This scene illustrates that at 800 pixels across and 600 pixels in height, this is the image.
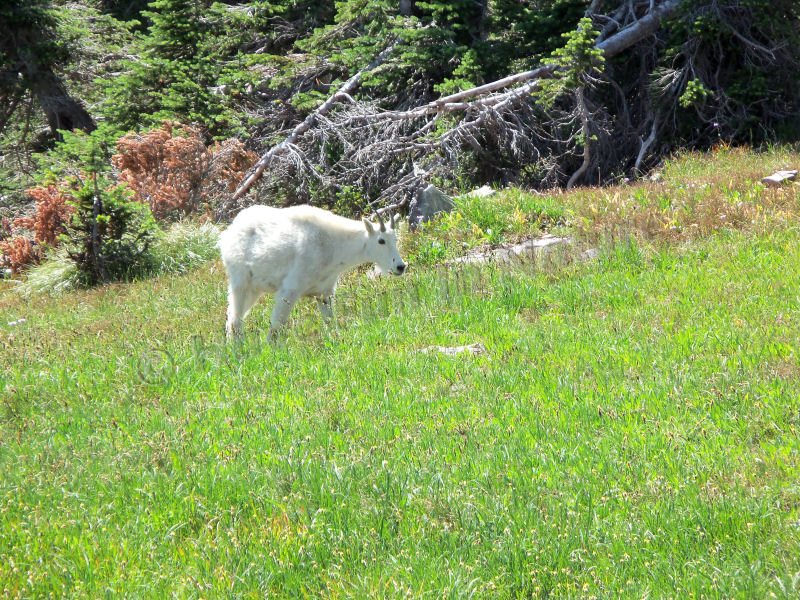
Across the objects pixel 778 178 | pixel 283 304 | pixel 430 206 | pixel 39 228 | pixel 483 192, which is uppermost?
pixel 283 304

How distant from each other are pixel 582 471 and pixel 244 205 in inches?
566

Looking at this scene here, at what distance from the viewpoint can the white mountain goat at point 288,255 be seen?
9367 millimetres

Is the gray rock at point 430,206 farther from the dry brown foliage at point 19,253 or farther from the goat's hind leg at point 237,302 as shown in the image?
the dry brown foliage at point 19,253

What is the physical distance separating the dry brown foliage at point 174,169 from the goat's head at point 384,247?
8.48 m

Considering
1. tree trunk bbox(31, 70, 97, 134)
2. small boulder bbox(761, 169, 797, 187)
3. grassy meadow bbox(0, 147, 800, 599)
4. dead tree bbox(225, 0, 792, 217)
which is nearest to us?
grassy meadow bbox(0, 147, 800, 599)

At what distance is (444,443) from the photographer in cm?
536

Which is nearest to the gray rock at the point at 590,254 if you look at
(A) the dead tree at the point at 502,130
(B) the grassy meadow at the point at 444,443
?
(B) the grassy meadow at the point at 444,443

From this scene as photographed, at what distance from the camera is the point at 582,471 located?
4.78m

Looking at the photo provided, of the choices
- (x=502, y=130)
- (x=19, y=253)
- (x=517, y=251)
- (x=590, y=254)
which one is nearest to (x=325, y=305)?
(x=517, y=251)

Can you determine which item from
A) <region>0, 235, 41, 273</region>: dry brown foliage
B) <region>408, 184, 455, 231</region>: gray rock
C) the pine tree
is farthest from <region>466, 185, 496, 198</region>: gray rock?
the pine tree

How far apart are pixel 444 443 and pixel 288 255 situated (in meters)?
4.62

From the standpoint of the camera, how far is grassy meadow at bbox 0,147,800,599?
403cm

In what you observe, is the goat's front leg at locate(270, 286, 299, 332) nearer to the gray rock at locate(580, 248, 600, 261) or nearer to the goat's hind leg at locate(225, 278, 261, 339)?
the goat's hind leg at locate(225, 278, 261, 339)

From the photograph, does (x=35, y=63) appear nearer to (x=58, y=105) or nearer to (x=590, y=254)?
(x=58, y=105)
